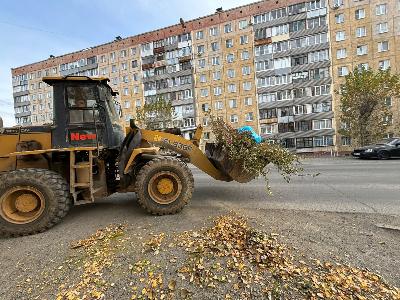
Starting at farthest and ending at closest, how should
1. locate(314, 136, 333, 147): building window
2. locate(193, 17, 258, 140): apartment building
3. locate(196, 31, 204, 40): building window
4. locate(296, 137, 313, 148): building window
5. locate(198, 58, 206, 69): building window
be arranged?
locate(198, 58, 206, 69): building window < locate(196, 31, 204, 40): building window < locate(193, 17, 258, 140): apartment building < locate(296, 137, 313, 148): building window < locate(314, 136, 333, 147): building window

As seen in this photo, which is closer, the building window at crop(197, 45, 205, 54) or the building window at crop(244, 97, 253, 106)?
the building window at crop(244, 97, 253, 106)

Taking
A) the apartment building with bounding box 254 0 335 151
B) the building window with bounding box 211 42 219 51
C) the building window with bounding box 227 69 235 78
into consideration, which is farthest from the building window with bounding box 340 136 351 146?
the building window with bounding box 211 42 219 51

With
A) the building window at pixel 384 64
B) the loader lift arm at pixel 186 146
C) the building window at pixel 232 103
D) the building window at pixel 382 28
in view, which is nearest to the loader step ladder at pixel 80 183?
the loader lift arm at pixel 186 146

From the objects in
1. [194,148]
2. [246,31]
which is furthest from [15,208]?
[246,31]

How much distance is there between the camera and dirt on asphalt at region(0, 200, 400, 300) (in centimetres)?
314

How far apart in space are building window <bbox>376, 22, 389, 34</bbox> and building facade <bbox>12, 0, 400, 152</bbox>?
13 centimetres

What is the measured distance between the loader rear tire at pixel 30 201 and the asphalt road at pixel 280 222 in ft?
0.72

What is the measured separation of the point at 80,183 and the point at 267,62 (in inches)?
1811

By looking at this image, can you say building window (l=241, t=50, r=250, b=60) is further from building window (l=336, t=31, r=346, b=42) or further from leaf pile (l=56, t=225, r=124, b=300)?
leaf pile (l=56, t=225, r=124, b=300)

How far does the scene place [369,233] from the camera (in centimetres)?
450

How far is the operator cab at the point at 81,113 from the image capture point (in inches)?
223

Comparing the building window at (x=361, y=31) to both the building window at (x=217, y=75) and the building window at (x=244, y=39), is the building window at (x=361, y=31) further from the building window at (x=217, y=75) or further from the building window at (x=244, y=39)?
the building window at (x=217, y=75)

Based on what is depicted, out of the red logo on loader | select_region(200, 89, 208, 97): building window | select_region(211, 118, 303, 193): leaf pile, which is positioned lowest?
select_region(211, 118, 303, 193): leaf pile

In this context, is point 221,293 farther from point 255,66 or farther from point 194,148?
point 255,66
